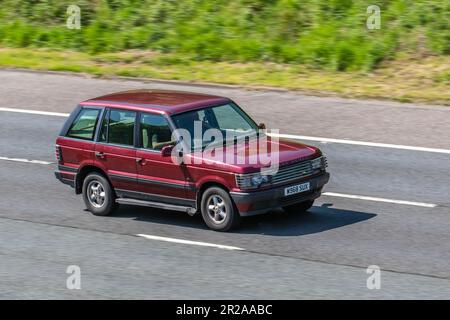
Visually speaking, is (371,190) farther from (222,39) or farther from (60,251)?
(222,39)

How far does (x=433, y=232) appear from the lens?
13812mm

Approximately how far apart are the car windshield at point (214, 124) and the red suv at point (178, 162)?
2cm

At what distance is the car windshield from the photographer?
14.4m

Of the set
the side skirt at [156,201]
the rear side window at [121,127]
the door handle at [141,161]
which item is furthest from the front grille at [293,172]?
the rear side window at [121,127]

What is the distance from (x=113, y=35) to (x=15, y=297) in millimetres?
16498

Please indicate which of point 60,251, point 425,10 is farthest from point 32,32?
point 60,251

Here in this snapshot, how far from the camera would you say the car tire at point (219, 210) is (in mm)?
13875

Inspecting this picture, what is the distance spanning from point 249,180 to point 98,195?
2.79 m

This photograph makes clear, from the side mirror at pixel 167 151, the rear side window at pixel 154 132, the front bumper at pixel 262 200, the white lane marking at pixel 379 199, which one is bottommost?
the white lane marking at pixel 379 199

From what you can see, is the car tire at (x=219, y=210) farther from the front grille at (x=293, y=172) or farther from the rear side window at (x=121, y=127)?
the rear side window at (x=121, y=127)

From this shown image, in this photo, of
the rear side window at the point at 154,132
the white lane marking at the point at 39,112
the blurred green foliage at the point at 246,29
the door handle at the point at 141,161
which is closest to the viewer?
the rear side window at the point at 154,132

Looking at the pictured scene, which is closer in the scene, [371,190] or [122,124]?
[122,124]

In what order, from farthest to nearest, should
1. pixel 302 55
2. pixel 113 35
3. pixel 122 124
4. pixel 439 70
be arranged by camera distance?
pixel 113 35 < pixel 302 55 < pixel 439 70 < pixel 122 124

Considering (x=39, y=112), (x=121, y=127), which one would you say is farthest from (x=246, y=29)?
(x=121, y=127)
